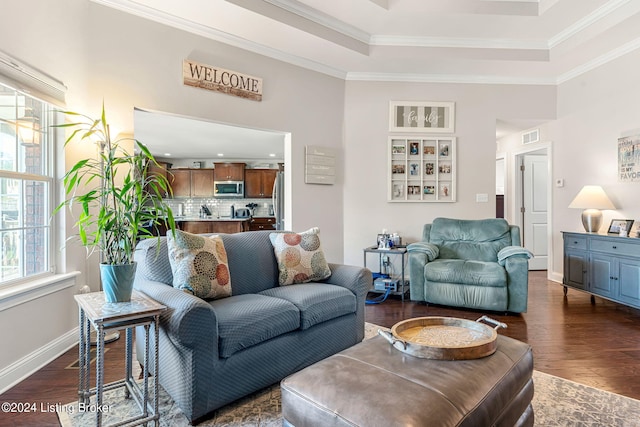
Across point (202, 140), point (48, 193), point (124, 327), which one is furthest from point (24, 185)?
point (202, 140)

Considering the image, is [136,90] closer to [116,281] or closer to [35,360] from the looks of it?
[116,281]

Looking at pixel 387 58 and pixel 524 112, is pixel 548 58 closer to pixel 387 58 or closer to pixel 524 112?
pixel 524 112

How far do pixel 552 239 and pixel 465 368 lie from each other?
4.58 metres

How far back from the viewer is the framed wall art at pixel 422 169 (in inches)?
187

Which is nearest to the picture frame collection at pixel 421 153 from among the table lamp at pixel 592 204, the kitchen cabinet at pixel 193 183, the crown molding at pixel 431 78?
the crown molding at pixel 431 78

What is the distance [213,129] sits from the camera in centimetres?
600

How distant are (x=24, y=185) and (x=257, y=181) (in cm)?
724


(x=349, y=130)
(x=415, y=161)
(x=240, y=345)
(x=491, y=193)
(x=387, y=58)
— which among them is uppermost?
(x=387, y=58)

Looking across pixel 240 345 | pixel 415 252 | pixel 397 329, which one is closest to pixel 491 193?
pixel 415 252

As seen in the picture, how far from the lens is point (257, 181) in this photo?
9602mm

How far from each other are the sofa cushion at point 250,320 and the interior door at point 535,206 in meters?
5.36

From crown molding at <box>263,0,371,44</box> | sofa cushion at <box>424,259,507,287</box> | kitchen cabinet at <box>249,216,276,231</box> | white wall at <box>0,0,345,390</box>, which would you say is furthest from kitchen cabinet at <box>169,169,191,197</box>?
sofa cushion at <box>424,259,507,287</box>

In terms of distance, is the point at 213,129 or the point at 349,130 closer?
the point at 349,130

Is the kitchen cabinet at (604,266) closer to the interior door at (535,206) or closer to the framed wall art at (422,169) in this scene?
the framed wall art at (422,169)
